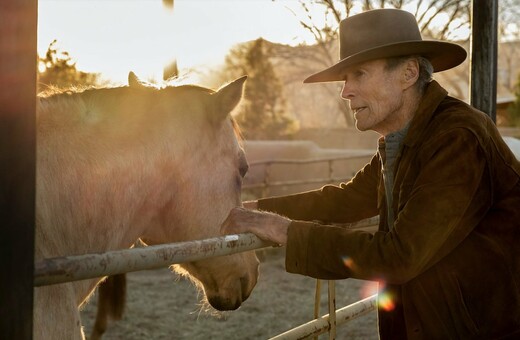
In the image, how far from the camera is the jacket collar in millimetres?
1952

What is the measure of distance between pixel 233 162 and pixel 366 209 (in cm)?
62

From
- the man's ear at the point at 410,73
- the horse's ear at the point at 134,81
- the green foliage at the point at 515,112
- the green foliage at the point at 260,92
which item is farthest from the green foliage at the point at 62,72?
the green foliage at the point at 260,92

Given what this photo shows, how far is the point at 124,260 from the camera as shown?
1373 millimetres

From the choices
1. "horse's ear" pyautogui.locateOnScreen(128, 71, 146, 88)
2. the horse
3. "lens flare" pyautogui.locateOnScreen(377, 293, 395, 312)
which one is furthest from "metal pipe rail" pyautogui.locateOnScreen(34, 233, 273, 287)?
"horse's ear" pyautogui.locateOnScreen(128, 71, 146, 88)

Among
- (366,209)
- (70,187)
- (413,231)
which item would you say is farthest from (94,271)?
(366,209)

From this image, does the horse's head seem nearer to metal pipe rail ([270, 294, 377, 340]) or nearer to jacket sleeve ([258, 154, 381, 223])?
jacket sleeve ([258, 154, 381, 223])

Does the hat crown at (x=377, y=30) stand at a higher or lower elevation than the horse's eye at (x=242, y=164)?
higher

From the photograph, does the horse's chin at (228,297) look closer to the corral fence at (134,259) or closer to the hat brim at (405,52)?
the corral fence at (134,259)

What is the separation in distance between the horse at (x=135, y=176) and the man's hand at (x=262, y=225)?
26cm

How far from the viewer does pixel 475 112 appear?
6.30ft

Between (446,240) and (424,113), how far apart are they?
1.37ft

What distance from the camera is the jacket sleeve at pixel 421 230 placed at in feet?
5.67

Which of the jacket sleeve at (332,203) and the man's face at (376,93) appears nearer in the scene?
the man's face at (376,93)

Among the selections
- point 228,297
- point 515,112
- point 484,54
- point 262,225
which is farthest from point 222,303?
point 515,112
